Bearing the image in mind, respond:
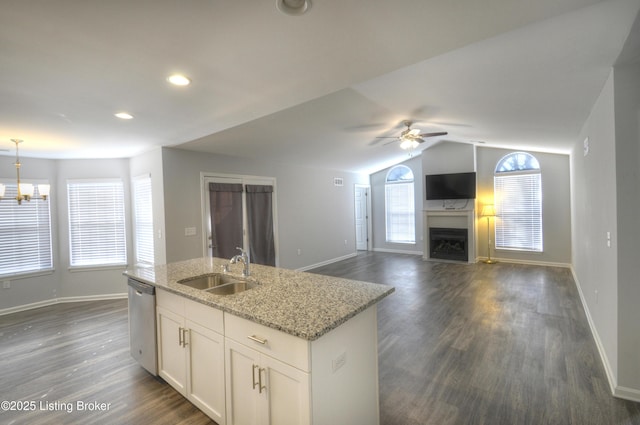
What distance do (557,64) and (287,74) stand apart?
1.96 metres

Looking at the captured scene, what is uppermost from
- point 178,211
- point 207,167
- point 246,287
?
point 207,167

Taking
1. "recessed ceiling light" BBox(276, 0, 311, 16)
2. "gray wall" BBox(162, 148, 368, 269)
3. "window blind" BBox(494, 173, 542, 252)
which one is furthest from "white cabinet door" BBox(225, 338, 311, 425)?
"window blind" BBox(494, 173, 542, 252)

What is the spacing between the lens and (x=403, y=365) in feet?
8.83

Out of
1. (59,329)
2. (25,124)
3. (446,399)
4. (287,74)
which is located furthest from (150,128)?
(446,399)

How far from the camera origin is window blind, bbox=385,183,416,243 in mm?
8500

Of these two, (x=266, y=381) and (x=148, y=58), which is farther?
(x=148, y=58)

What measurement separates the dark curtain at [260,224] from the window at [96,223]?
219cm

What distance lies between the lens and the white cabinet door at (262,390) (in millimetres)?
1431

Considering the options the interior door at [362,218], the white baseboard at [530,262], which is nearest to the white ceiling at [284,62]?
the white baseboard at [530,262]

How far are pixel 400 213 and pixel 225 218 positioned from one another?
5.42m

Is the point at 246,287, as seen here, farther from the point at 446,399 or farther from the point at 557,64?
the point at 557,64

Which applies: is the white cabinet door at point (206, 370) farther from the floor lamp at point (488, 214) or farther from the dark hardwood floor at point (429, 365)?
the floor lamp at point (488, 214)

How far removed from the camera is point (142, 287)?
8.45 ft

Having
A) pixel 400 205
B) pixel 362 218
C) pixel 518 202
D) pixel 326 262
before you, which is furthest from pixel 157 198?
pixel 518 202
